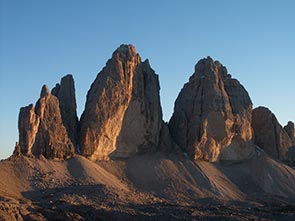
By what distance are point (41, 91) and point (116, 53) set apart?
13.5 metres

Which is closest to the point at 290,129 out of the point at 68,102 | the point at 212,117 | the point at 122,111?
the point at 212,117

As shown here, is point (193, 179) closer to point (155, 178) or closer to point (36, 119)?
point (155, 178)

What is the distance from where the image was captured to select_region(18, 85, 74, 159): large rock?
6188cm

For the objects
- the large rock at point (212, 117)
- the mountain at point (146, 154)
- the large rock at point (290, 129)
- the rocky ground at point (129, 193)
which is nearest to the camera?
the rocky ground at point (129, 193)

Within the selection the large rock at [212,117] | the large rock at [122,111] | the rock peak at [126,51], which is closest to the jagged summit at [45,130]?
the large rock at [122,111]

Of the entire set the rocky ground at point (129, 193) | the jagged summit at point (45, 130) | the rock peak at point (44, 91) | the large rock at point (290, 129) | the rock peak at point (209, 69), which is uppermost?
the rock peak at point (209, 69)

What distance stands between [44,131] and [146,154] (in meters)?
16.6

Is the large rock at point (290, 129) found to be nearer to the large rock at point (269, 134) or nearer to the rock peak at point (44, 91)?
the large rock at point (269, 134)

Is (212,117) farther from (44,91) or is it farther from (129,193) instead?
(44,91)

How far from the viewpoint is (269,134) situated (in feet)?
292

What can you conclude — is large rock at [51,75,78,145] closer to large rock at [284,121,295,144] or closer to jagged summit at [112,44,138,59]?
jagged summit at [112,44,138,59]

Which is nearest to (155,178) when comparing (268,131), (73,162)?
(73,162)

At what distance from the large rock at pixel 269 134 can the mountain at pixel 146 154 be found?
176 mm

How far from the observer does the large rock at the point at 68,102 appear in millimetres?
69312
